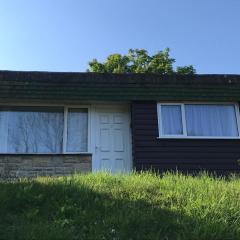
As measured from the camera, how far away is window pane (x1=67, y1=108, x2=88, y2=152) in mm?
16625

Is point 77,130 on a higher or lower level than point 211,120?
lower

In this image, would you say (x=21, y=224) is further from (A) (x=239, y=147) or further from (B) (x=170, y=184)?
(A) (x=239, y=147)

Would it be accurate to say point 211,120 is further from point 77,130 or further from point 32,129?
point 32,129

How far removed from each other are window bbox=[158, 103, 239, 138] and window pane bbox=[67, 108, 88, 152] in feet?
7.84

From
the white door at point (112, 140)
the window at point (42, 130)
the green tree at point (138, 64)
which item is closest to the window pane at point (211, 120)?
the white door at point (112, 140)

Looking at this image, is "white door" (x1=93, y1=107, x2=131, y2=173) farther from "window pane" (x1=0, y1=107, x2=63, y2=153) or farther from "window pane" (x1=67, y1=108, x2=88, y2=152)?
"window pane" (x1=0, y1=107, x2=63, y2=153)

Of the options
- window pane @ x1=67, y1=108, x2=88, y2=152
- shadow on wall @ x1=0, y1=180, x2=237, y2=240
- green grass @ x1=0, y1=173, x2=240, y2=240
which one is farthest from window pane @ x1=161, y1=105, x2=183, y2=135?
shadow on wall @ x1=0, y1=180, x2=237, y2=240

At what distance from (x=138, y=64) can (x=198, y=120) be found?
21217 millimetres

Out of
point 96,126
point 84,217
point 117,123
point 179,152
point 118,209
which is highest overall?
point 117,123

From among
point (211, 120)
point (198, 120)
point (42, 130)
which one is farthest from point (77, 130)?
point (211, 120)

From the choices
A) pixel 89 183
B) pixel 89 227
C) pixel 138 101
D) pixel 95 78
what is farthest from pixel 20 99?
pixel 89 227

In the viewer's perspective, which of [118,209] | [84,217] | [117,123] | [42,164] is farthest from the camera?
[117,123]

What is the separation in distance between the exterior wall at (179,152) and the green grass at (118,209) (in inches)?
197

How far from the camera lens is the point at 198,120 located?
16.9 m
